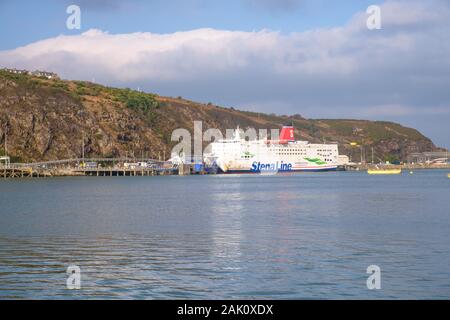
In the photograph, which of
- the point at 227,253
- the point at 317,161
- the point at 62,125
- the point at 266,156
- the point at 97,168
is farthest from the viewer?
the point at 317,161

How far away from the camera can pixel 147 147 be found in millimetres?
191875

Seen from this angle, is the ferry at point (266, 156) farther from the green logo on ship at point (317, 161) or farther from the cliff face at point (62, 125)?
the cliff face at point (62, 125)

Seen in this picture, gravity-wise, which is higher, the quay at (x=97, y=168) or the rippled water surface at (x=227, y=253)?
the quay at (x=97, y=168)

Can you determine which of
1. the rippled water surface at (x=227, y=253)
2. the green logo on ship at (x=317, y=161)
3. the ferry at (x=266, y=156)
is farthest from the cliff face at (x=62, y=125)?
the rippled water surface at (x=227, y=253)

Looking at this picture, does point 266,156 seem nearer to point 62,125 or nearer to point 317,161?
point 317,161

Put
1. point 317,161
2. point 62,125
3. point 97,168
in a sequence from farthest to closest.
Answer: point 317,161, point 62,125, point 97,168

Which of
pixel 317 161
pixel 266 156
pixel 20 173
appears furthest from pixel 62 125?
pixel 317 161

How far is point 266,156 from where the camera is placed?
176 m

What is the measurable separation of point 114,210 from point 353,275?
31.7 metres

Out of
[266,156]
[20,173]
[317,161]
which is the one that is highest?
[266,156]

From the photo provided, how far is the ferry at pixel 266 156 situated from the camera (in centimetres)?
17288

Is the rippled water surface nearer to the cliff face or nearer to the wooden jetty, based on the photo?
the wooden jetty
